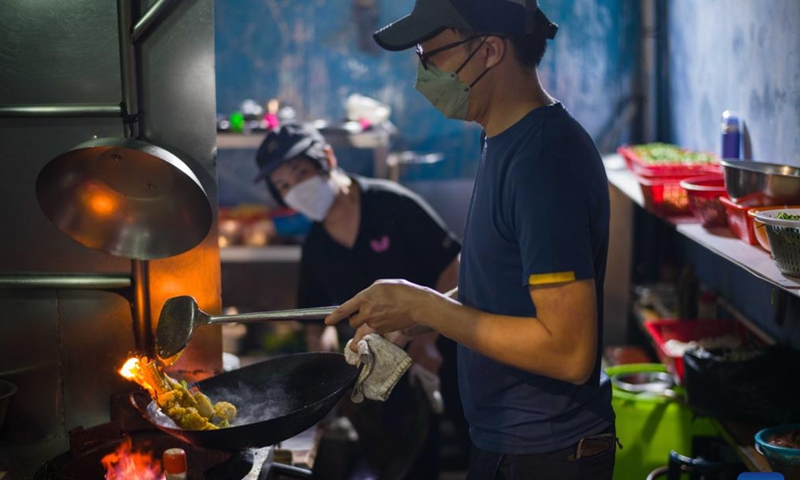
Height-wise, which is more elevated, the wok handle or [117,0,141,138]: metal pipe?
[117,0,141,138]: metal pipe

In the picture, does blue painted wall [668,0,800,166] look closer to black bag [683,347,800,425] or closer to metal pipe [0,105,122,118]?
black bag [683,347,800,425]

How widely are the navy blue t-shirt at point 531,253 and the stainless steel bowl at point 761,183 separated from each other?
97cm

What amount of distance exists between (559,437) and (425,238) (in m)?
2.23

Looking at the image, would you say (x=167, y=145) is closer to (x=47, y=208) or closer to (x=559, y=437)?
(x=47, y=208)

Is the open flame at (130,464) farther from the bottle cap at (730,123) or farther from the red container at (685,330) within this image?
the bottle cap at (730,123)

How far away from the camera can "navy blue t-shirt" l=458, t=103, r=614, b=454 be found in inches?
80.5

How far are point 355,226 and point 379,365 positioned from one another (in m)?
2.04

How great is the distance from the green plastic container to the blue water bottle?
1.15 meters

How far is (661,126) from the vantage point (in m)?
6.31

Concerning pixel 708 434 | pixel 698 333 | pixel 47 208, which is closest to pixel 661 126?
pixel 698 333

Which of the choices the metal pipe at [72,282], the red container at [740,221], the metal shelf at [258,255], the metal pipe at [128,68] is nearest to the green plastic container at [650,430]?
the red container at [740,221]

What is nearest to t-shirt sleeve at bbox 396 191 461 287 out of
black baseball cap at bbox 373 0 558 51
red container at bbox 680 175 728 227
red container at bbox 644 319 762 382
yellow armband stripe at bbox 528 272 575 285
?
red container at bbox 644 319 762 382

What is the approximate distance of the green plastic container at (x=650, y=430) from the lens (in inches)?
150

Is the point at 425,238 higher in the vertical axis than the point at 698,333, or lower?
higher
